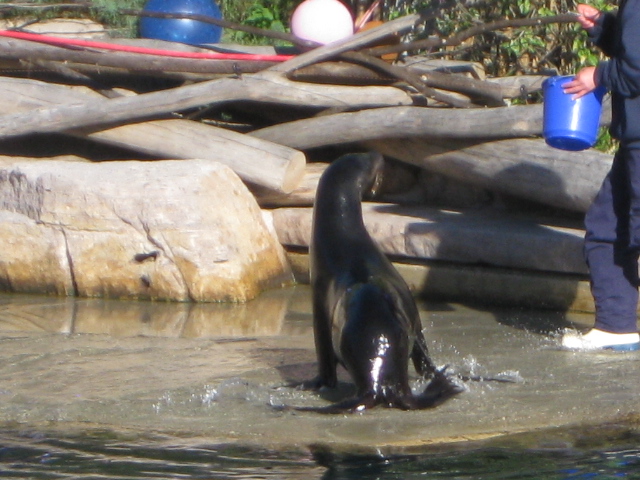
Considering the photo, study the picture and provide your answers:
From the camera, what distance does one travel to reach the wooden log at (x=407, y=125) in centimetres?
656

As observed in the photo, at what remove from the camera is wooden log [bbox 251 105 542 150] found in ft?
Result: 21.5

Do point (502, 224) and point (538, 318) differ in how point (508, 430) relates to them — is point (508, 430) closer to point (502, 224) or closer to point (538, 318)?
point (538, 318)

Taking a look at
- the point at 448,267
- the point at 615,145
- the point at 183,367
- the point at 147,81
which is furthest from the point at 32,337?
the point at 615,145

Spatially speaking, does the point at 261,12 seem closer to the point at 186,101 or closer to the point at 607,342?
the point at 186,101

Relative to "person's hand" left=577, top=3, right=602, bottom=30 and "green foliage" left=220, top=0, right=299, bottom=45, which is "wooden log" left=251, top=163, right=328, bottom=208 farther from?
"green foliage" left=220, top=0, right=299, bottom=45

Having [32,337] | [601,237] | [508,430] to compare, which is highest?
[601,237]

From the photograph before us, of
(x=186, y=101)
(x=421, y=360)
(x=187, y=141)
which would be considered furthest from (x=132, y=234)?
(x=421, y=360)

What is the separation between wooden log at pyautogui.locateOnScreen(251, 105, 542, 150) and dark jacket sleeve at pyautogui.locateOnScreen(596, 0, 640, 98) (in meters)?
1.83

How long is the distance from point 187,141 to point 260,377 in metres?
3.35

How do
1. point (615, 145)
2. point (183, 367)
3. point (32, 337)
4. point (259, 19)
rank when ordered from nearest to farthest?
point (183, 367) < point (32, 337) < point (615, 145) < point (259, 19)

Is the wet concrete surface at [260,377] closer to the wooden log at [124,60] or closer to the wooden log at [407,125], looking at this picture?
the wooden log at [407,125]

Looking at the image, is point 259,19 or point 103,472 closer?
point 103,472

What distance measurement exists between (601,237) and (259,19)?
7779mm

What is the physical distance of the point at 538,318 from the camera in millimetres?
5926
